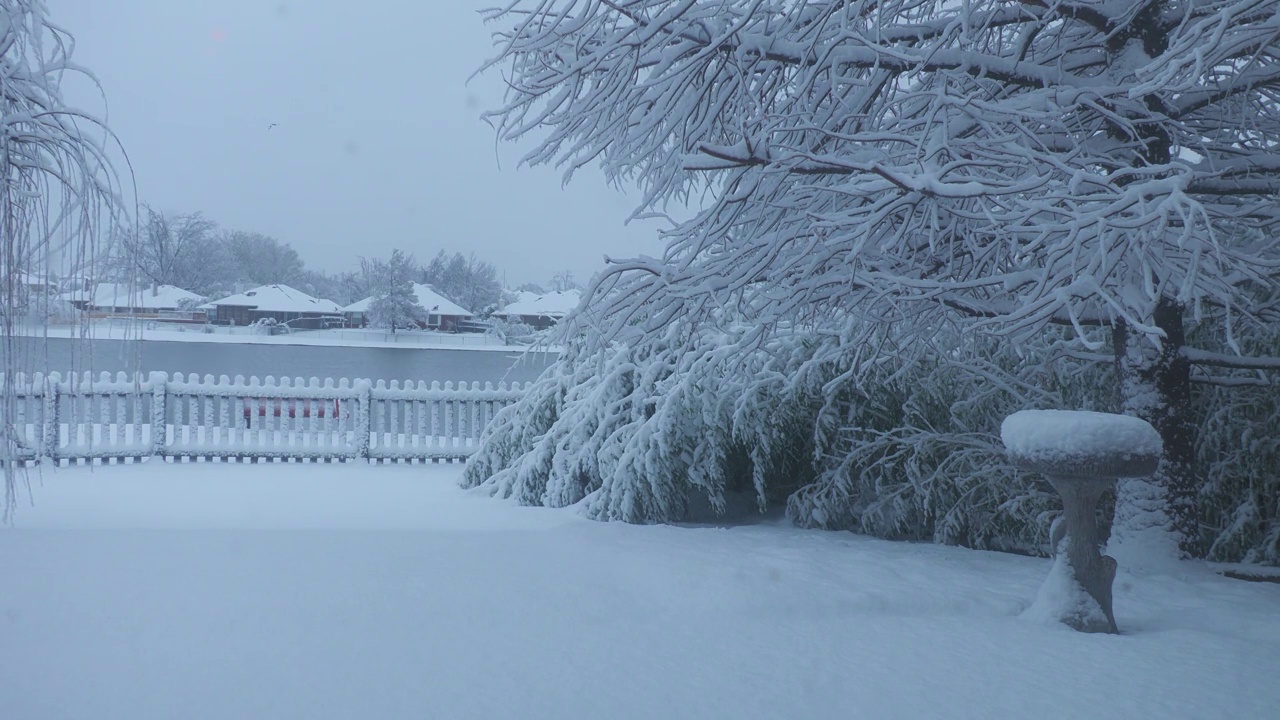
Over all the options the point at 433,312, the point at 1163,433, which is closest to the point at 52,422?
the point at 1163,433

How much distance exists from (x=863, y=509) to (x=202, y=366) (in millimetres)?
28686

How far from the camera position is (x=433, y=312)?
63219mm

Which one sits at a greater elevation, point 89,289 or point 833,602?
point 89,289

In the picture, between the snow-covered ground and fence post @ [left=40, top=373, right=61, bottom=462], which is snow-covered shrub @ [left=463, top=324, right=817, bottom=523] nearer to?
fence post @ [left=40, top=373, right=61, bottom=462]

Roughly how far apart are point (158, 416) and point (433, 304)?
179 ft

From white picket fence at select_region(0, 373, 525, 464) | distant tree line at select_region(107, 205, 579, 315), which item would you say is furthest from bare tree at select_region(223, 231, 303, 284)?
white picket fence at select_region(0, 373, 525, 464)

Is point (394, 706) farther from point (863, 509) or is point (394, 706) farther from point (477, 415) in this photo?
point (477, 415)

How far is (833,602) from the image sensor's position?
3.89 metres

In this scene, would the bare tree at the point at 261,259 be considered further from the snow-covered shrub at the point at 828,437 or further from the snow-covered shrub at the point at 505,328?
the snow-covered shrub at the point at 828,437

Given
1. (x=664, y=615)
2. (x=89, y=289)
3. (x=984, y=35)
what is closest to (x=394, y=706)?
(x=664, y=615)

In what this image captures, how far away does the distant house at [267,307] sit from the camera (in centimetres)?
5706

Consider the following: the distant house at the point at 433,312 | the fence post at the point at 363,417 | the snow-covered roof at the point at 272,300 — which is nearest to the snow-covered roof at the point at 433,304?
the distant house at the point at 433,312

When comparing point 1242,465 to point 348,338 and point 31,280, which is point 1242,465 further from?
point 348,338

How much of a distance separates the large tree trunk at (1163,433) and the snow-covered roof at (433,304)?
57625mm
